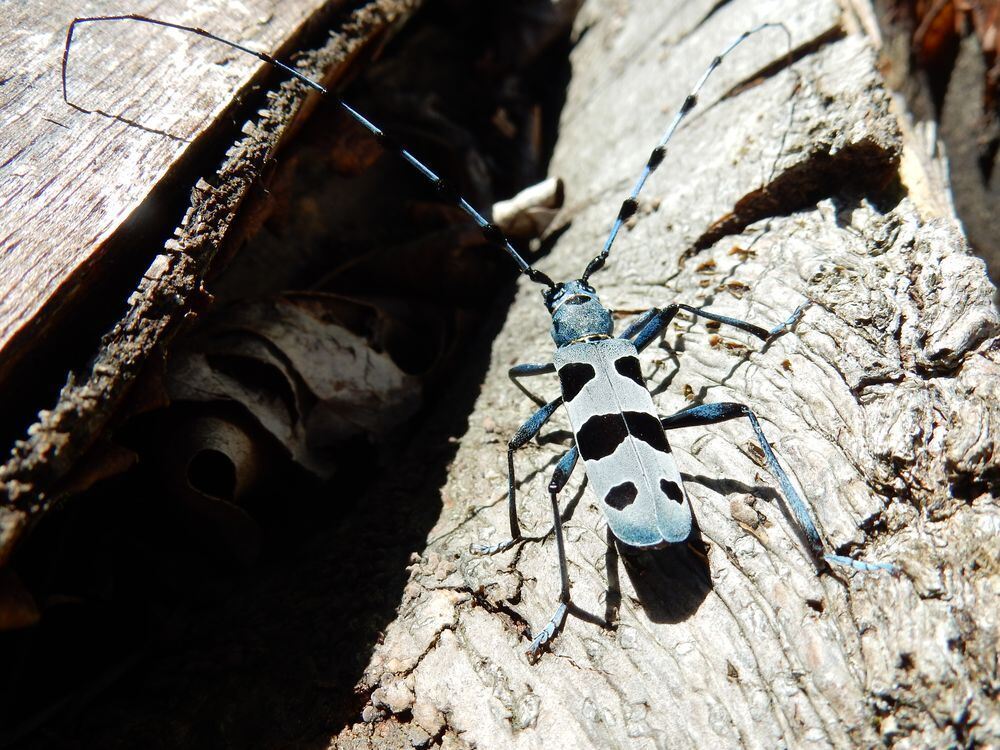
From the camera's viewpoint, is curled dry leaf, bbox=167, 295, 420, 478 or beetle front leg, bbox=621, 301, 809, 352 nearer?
beetle front leg, bbox=621, 301, 809, 352

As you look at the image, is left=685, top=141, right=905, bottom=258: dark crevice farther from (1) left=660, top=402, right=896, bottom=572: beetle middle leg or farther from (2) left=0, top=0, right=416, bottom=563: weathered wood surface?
(2) left=0, top=0, right=416, bottom=563: weathered wood surface

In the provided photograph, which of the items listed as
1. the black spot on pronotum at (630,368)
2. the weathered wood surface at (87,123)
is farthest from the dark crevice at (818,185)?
the weathered wood surface at (87,123)

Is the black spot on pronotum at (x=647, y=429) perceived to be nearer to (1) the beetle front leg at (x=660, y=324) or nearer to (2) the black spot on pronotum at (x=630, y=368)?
(2) the black spot on pronotum at (x=630, y=368)

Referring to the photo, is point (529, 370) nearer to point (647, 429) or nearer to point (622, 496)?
point (647, 429)

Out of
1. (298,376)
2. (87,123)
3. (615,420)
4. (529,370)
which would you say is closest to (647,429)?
(615,420)

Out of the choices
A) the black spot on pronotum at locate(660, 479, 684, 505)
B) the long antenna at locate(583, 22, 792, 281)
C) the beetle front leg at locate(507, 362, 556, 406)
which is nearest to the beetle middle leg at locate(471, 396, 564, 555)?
the beetle front leg at locate(507, 362, 556, 406)
